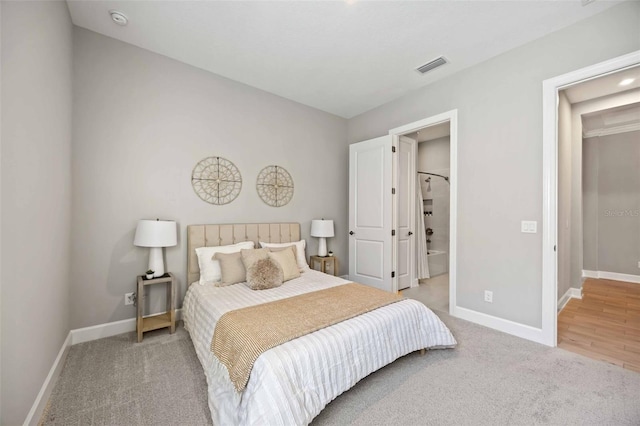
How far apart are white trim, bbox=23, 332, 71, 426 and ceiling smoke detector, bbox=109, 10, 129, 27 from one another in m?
2.78

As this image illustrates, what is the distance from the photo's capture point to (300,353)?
4.84 ft

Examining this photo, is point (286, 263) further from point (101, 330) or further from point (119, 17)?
point (119, 17)

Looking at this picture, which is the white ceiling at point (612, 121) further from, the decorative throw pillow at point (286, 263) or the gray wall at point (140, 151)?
the gray wall at point (140, 151)

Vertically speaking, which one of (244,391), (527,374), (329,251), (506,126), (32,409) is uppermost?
(506,126)

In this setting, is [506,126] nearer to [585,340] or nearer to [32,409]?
[585,340]

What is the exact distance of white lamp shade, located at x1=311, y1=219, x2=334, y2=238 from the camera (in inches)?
153

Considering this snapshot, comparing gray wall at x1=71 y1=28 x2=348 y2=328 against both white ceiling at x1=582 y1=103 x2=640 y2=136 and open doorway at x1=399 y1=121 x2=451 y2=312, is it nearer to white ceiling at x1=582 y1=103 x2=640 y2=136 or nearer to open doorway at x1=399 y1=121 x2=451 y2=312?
open doorway at x1=399 y1=121 x2=451 y2=312

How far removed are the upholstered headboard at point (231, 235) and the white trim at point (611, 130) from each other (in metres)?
5.66

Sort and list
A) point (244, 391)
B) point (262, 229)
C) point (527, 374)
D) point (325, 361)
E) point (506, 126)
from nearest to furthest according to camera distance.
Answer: point (244, 391)
point (325, 361)
point (527, 374)
point (506, 126)
point (262, 229)

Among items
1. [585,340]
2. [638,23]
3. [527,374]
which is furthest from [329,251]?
[638,23]

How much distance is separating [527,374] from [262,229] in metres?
2.97

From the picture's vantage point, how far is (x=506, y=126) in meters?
2.73

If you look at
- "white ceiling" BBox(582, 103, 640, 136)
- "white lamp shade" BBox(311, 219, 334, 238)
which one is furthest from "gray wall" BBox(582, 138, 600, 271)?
"white lamp shade" BBox(311, 219, 334, 238)

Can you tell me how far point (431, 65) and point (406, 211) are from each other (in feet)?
6.63
